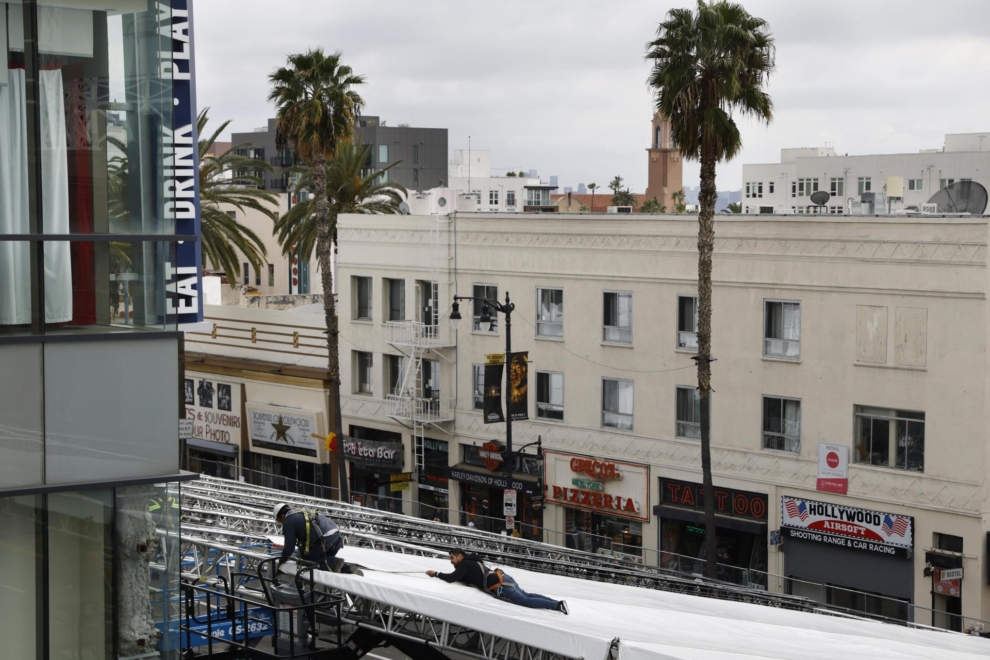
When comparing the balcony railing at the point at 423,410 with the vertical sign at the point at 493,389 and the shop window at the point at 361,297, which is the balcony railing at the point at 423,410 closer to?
the shop window at the point at 361,297

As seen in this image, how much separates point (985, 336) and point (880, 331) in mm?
2833

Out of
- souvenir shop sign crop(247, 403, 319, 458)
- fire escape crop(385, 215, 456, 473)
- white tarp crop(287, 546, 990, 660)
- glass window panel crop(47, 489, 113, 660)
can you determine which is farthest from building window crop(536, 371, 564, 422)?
glass window panel crop(47, 489, 113, 660)

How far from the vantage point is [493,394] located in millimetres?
39688

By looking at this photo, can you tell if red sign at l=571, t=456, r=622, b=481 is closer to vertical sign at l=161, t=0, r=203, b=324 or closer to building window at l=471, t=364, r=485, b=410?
building window at l=471, t=364, r=485, b=410

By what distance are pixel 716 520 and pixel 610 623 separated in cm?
2298

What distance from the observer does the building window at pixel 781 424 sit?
117 ft

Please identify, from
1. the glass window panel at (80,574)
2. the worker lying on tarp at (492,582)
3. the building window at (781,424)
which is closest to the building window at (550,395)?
the building window at (781,424)

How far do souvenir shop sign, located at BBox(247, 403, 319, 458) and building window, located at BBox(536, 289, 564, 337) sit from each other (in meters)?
11.5

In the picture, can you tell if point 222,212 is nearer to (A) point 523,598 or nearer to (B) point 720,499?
(B) point 720,499

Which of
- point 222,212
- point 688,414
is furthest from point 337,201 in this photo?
point 688,414

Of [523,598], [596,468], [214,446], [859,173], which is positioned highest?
[859,173]

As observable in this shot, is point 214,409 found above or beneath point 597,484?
above

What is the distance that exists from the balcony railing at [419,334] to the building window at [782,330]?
12.5 meters

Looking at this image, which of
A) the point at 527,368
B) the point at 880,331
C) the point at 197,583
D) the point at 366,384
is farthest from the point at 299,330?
the point at 197,583
